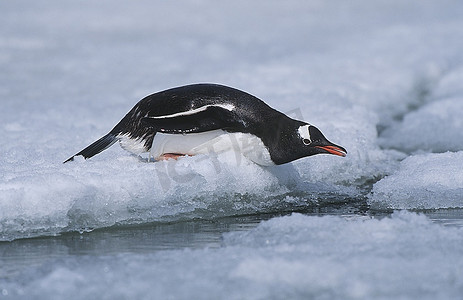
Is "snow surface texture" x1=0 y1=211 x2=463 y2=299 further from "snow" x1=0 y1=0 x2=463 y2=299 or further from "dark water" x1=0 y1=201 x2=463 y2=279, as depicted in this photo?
"dark water" x1=0 y1=201 x2=463 y2=279

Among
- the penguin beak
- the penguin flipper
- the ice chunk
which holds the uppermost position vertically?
the ice chunk

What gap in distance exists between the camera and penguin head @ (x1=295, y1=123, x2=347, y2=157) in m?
3.66

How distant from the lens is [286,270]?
2.32m

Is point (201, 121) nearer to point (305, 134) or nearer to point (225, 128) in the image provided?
point (225, 128)

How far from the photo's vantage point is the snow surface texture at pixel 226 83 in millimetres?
3332

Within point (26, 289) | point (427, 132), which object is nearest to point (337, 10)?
point (427, 132)

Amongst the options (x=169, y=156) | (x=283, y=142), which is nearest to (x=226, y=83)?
(x=169, y=156)

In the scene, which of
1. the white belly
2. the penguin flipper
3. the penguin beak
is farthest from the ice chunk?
the penguin flipper

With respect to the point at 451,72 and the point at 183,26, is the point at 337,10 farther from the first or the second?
the point at 451,72

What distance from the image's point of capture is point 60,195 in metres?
3.09

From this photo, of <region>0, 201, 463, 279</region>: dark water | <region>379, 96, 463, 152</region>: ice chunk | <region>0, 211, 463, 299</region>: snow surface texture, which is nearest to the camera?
<region>0, 211, 463, 299</region>: snow surface texture

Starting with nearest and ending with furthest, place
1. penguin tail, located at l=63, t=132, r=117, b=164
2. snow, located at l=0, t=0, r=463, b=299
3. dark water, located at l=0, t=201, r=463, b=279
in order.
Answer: snow, located at l=0, t=0, r=463, b=299 → dark water, located at l=0, t=201, r=463, b=279 → penguin tail, located at l=63, t=132, r=117, b=164

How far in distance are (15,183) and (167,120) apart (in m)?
0.92

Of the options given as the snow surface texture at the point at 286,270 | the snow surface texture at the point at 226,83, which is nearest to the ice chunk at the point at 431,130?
the snow surface texture at the point at 226,83
